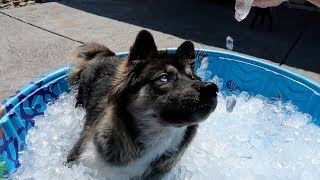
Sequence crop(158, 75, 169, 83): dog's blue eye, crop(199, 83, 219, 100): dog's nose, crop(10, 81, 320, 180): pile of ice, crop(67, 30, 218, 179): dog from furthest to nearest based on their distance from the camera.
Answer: crop(10, 81, 320, 180): pile of ice < crop(158, 75, 169, 83): dog's blue eye < crop(67, 30, 218, 179): dog < crop(199, 83, 219, 100): dog's nose

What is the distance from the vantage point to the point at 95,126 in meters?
3.42

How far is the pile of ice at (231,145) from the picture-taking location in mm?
3850

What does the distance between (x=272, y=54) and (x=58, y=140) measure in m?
3.70

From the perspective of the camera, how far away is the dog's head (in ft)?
Answer: 8.84

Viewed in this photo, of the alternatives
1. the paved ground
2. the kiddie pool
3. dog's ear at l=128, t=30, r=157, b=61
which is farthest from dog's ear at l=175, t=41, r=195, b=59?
the paved ground

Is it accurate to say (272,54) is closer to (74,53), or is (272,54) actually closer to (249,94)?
(249,94)

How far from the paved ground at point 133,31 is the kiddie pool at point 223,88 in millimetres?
680

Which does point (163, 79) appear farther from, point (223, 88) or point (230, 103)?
point (223, 88)

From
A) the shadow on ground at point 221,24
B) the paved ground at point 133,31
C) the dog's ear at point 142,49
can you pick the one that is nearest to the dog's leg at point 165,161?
the dog's ear at point 142,49

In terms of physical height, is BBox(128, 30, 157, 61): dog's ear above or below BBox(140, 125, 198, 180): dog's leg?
above

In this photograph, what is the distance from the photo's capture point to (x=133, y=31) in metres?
7.12

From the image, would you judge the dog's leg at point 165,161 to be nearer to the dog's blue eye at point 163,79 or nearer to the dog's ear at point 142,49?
the dog's blue eye at point 163,79

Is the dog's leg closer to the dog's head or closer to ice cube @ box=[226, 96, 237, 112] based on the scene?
the dog's head

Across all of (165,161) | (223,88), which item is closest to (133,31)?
(223,88)
